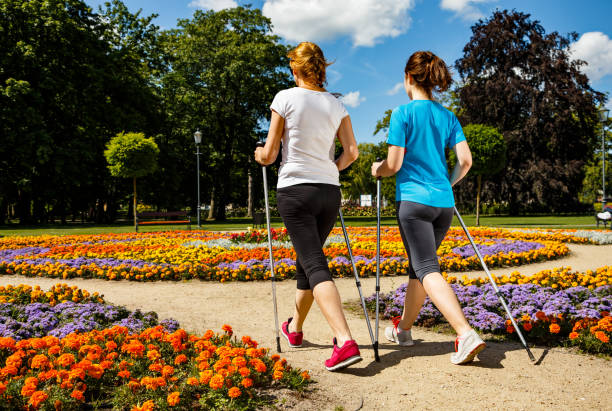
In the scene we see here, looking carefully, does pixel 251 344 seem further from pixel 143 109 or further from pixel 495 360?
pixel 143 109

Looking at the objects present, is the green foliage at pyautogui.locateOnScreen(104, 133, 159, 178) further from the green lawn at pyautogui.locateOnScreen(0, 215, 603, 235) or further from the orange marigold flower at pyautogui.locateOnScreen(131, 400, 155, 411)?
the orange marigold flower at pyautogui.locateOnScreen(131, 400, 155, 411)

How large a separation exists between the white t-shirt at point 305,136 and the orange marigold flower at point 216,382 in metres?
1.14

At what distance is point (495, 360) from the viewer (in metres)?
3.05

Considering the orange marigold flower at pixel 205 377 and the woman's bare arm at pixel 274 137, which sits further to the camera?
the woman's bare arm at pixel 274 137

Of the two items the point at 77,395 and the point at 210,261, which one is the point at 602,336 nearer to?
the point at 77,395

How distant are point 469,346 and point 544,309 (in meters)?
1.47

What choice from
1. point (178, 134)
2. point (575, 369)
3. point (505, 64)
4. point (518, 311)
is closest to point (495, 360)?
point (575, 369)

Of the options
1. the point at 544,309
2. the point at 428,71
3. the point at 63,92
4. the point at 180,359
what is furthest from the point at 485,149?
Answer: the point at 63,92

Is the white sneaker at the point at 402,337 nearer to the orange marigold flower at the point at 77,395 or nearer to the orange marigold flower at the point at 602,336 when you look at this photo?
the orange marigold flower at the point at 602,336

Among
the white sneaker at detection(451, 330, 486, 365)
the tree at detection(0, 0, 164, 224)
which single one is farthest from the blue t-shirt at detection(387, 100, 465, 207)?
the tree at detection(0, 0, 164, 224)

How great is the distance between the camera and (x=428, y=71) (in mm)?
3037

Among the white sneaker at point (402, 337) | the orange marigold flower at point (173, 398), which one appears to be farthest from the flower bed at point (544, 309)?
the orange marigold flower at point (173, 398)

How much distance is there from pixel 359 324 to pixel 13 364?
2731 millimetres

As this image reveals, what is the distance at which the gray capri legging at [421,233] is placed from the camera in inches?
115
